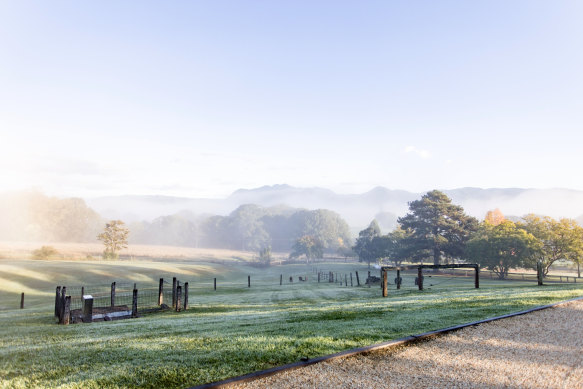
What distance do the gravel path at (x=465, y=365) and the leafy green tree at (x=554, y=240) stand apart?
181 ft

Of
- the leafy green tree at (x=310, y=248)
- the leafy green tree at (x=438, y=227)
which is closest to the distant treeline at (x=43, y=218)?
the leafy green tree at (x=310, y=248)

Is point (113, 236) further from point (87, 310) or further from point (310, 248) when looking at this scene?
point (87, 310)

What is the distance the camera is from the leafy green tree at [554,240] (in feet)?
176

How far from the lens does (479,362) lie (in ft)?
23.8

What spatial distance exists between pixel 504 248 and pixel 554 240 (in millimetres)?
8112

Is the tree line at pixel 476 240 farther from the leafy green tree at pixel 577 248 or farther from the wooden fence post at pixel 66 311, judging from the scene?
the wooden fence post at pixel 66 311

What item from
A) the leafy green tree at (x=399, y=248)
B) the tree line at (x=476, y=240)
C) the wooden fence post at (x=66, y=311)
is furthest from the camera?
the leafy green tree at (x=399, y=248)

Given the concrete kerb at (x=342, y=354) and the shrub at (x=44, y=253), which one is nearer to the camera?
the concrete kerb at (x=342, y=354)

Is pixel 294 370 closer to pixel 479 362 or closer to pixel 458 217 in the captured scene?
pixel 479 362

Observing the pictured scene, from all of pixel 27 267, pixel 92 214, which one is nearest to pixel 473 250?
pixel 27 267

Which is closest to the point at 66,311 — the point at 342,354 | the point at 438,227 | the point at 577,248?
the point at 342,354

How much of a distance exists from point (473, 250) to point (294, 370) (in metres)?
62.8

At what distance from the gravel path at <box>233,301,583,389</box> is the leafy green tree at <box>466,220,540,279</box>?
2102 inches

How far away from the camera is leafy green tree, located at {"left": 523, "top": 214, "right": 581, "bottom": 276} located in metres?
53.6
